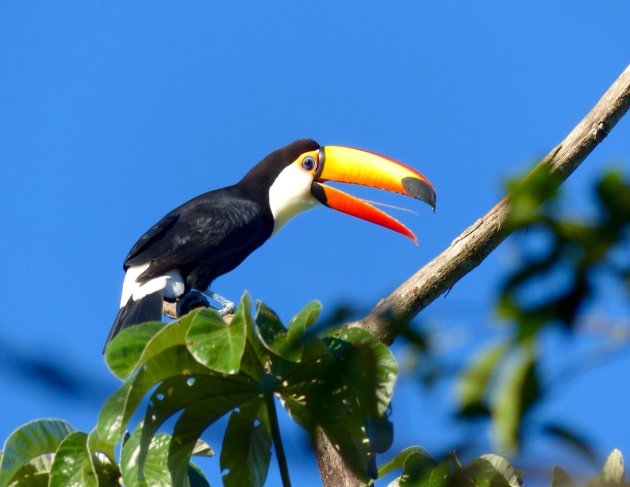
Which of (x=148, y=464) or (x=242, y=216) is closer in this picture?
(x=148, y=464)

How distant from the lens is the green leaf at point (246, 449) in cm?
247

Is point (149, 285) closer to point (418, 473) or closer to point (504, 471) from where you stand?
point (504, 471)

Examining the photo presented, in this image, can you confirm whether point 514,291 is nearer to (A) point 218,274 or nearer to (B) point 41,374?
(B) point 41,374

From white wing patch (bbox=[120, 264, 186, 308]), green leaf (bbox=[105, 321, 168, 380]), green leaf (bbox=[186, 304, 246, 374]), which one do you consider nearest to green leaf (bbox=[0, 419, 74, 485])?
green leaf (bbox=[105, 321, 168, 380])

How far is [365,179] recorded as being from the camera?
22.6 feet

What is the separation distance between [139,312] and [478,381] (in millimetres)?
5062

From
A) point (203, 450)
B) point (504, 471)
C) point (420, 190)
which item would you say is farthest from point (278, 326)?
point (420, 190)

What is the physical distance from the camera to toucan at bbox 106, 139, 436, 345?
5969 mm

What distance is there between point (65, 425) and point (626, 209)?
231 cm

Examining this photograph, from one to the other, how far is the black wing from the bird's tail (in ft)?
0.61

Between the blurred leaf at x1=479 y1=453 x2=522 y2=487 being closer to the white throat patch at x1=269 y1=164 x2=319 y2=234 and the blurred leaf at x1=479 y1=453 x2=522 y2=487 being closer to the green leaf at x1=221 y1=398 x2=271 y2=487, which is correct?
the green leaf at x1=221 y1=398 x2=271 y2=487

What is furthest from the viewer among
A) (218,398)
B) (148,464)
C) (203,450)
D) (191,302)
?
(191,302)

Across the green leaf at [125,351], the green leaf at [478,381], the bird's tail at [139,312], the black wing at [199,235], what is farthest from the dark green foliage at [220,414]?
the black wing at [199,235]

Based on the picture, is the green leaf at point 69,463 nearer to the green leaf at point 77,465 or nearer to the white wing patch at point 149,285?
the green leaf at point 77,465
